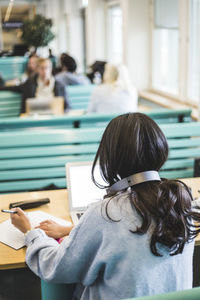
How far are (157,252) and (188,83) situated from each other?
4371 millimetres

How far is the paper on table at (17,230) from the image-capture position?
5.53ft

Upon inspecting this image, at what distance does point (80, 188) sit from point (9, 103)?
3903mm

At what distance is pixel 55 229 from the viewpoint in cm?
170

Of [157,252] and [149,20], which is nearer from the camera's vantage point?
[157,252]

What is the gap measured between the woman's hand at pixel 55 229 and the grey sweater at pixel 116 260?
1.20 ft

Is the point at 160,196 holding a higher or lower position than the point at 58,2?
lower

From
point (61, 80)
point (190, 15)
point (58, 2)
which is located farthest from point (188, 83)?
point (58, 2)

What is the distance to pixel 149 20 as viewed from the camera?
6.78 meters

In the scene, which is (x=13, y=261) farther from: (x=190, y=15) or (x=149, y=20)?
(x=149, y=20)

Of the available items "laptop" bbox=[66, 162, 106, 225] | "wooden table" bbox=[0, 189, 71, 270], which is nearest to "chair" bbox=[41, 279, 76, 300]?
"wooden table" bbox=[0, 189, 71, 270]

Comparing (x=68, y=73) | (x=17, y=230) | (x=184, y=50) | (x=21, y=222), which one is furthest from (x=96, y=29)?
(x=21, y=222)

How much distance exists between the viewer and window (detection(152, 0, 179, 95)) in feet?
19.9

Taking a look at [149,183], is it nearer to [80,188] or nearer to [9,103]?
[80,188]

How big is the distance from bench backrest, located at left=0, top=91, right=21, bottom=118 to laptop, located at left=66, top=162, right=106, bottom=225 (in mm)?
3821
